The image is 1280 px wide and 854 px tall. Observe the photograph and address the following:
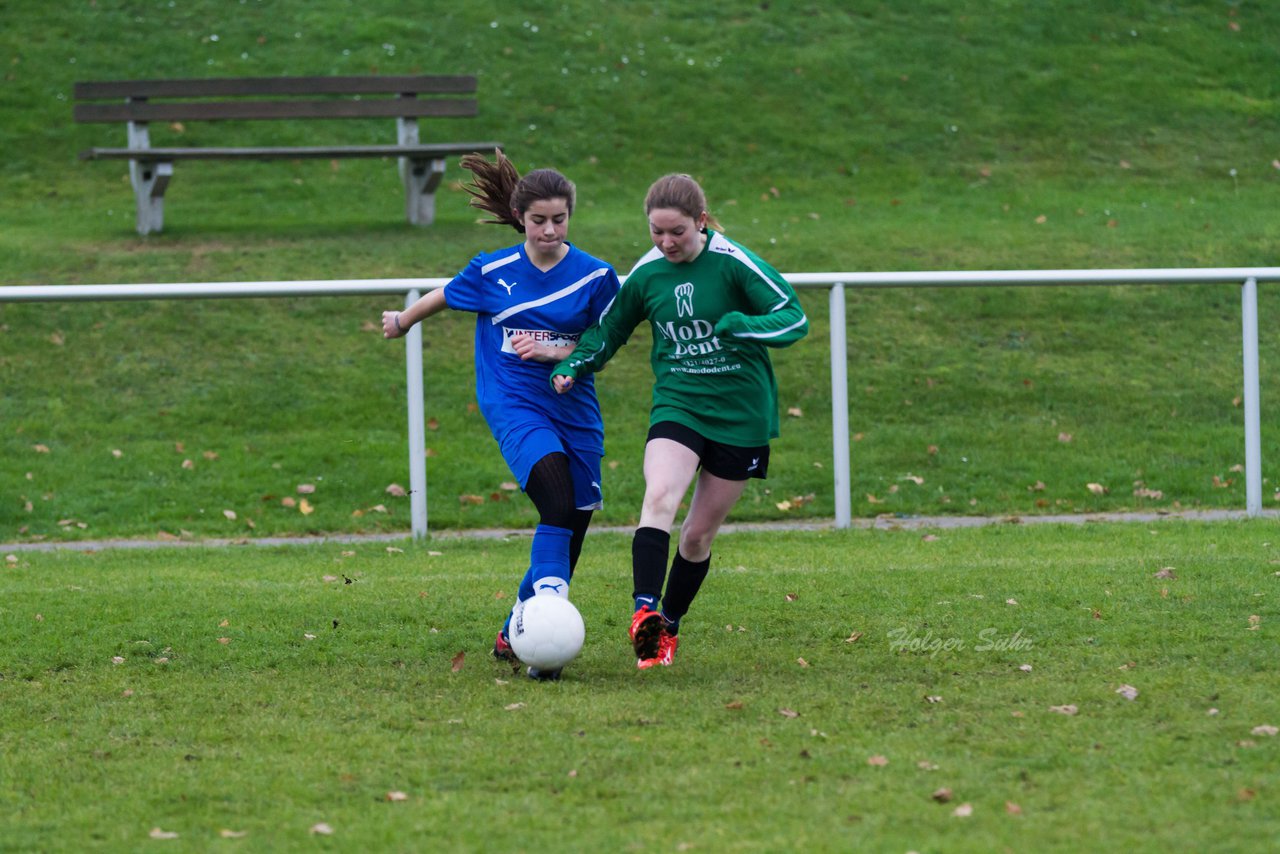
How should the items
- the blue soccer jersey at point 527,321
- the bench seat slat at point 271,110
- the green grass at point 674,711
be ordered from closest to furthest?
the green grass at point 674,711, the blue soccer jersey at point 527,321, the bench seat slat at point 271,110

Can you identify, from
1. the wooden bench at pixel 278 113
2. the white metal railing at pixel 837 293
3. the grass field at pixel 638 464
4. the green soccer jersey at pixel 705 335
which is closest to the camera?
the grass field at pixel 638 464

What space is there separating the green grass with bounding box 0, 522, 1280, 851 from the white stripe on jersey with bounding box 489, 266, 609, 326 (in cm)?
128

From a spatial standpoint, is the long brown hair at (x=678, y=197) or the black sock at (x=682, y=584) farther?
the black sock at (x=682, y=584)

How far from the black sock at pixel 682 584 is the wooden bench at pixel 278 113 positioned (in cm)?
920

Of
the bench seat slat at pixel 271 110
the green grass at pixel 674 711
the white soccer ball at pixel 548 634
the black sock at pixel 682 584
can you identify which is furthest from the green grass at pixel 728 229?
the white soccer ball at pixel 548 634

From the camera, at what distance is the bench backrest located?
1489 cm

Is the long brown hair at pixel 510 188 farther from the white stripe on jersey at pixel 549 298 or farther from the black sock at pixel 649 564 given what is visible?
the black sock at pixel 649 564

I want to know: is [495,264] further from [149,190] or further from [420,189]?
[149,190]

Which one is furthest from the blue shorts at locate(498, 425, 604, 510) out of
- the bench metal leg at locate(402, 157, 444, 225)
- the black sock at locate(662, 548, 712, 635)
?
the bench metal leg at locate(402, 157, 444, 225)

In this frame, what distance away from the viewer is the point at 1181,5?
73.5ft

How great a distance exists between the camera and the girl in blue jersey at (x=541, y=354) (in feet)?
18.5

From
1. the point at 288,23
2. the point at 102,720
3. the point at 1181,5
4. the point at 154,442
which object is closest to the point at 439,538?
the point at 154,442

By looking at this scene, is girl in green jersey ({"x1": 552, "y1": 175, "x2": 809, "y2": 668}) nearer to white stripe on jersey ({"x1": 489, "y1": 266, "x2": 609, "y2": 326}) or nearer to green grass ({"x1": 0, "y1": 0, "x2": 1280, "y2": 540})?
white stripe on jersey ({"x1": 489, "y1": 266, "x2": 609, "y2": 326})

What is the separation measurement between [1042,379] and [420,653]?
7364 mm
